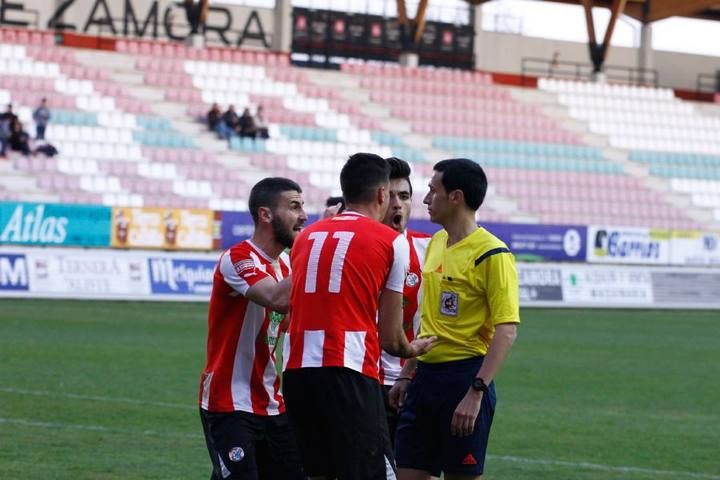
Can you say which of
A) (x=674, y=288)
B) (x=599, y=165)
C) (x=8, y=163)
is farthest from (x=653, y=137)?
(x=8, y=163)

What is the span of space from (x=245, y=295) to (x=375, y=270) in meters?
0.81

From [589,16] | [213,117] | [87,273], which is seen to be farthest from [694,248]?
[87,273]

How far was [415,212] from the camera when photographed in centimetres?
3725

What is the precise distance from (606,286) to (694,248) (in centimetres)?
618

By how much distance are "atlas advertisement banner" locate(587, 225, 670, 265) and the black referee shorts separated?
3045 centimetres

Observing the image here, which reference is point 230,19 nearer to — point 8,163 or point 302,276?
point 8,163

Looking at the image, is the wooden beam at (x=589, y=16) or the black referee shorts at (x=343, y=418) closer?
A: the black referee shorts at (x=343, y=418)

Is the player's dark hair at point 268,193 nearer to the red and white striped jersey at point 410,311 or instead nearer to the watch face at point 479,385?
the red and white striped jersey at point 410,311

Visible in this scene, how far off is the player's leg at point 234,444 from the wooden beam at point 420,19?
1513 inches

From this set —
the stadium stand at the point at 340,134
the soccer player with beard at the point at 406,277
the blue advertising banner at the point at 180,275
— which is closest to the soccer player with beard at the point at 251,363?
the soccer player with beard at the point at 406,277

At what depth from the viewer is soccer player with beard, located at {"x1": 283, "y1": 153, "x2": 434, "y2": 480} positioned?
555 cm

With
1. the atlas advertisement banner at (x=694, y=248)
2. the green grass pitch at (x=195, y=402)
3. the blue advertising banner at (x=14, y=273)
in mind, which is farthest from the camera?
the atlas advertisement banner at (x=694, y=248)

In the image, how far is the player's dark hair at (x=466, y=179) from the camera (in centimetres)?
624

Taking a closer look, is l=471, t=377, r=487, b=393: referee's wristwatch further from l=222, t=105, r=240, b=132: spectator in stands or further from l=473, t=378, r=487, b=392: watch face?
l=222, t=105, r=240, b=132: spectator in stands
